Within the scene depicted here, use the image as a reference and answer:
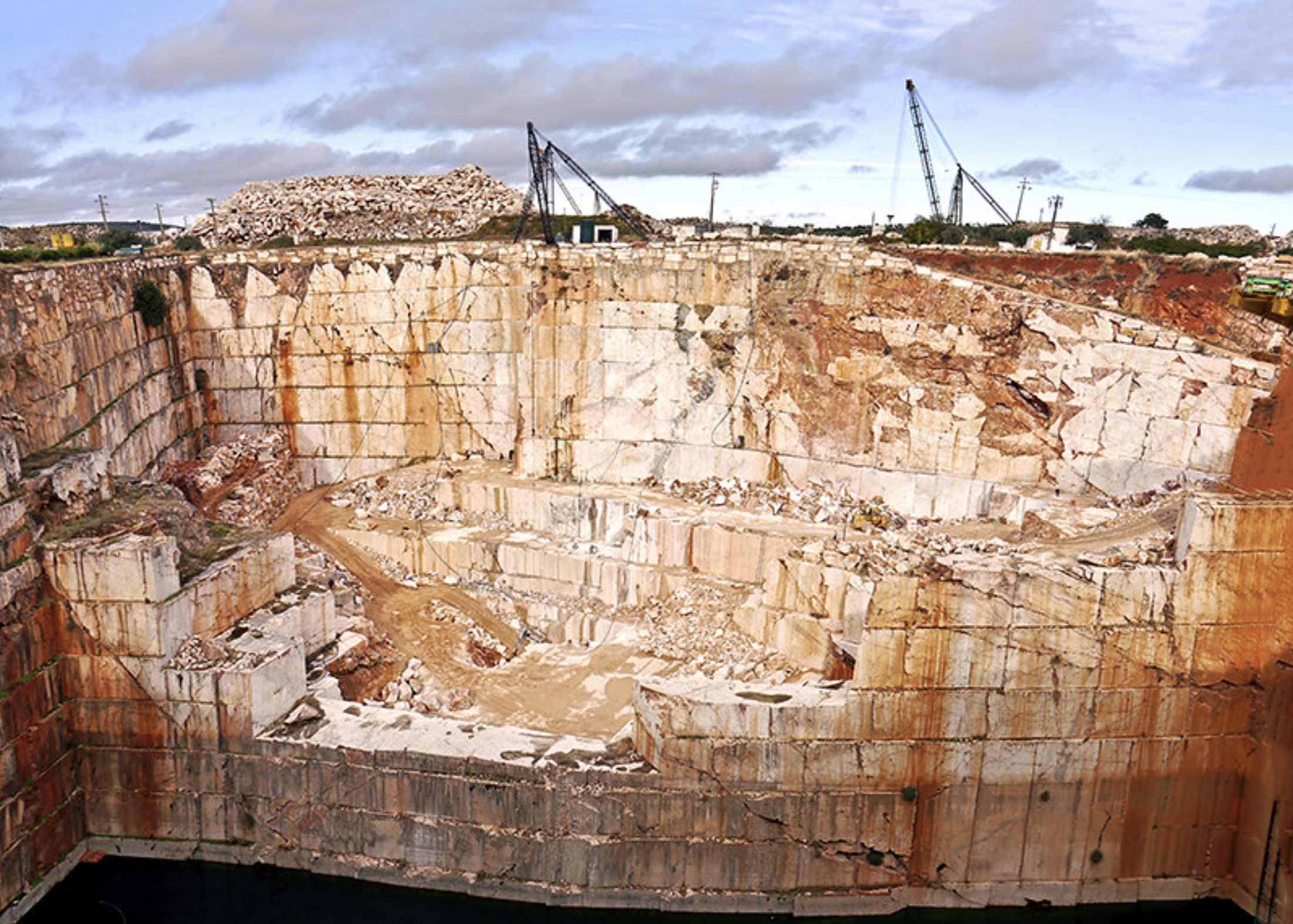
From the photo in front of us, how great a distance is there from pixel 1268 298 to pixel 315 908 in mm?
18376

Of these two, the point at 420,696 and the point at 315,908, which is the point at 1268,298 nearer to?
the point at 420,696

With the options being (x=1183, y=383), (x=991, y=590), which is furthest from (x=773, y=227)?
(x=991, y=590)

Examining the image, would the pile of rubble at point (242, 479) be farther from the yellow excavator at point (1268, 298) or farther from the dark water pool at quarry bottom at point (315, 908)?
the yellow excavator at point (1268, 298)

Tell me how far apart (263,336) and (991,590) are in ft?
62.2

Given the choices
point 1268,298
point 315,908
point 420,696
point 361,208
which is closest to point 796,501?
point 420,696

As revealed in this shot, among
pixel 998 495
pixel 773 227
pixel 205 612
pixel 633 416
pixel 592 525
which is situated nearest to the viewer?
pixel 205 612

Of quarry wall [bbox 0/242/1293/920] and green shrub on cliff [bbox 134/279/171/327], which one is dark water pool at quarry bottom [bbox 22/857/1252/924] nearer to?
quarry wall [bbox 0/242/1293/920]

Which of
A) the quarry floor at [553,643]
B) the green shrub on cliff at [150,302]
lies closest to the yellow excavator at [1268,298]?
the quarry floor at [553,643]

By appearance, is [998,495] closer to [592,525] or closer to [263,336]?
[592,525]

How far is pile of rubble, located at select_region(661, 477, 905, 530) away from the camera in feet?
62.6

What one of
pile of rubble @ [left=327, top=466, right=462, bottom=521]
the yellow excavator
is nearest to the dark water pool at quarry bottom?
pile of rubble @ [left=327, top=466, right=462, bottom=521]

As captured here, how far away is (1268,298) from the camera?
47.6 feet

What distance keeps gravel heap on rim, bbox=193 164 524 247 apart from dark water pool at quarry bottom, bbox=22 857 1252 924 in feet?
66.9

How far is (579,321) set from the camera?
2200cm
